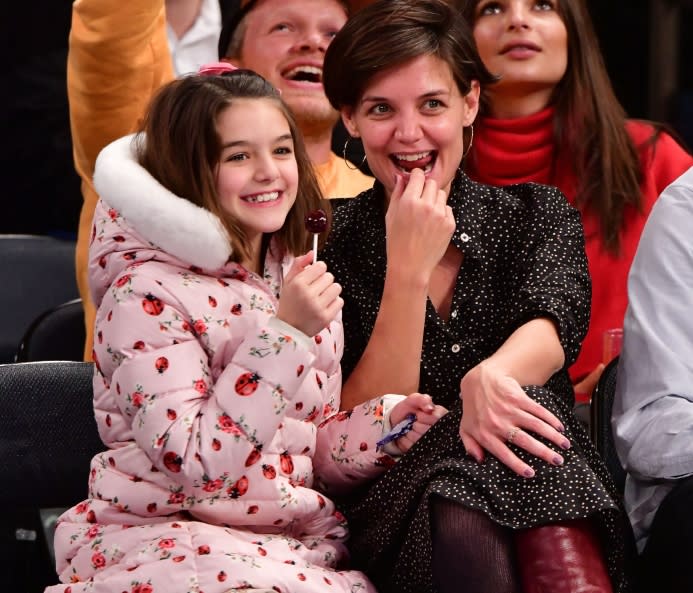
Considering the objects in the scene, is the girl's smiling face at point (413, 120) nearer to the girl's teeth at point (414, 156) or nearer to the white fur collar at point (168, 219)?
the girl's teeth at point (414, 156)

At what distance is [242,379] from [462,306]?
486 mm

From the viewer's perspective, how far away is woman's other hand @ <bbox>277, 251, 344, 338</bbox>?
5.40 feet

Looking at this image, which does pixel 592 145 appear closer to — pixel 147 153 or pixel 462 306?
pixel 462 306

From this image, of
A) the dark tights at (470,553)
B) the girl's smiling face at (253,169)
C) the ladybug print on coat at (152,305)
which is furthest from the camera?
the girl's smiling face at (253,169)

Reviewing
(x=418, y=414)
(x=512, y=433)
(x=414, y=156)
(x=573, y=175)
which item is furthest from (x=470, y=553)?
(x=573, y=175)

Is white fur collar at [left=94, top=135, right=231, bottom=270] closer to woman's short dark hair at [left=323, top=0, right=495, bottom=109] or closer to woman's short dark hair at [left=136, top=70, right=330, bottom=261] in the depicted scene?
woman's short dark hair at [left=136, top=70, right=330, bottom=261]

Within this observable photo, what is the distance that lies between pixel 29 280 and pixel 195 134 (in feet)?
3.87

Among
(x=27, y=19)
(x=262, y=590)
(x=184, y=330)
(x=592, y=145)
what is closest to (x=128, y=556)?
(x=262, y=590)

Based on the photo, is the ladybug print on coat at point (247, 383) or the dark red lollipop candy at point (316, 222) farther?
the dark red lollipop candy at point (316, 222)

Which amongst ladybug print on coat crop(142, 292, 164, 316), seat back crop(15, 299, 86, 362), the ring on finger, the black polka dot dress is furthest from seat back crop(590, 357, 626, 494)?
seat back crop(15, 299, 86, 362)

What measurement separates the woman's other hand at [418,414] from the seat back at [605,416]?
307 mm

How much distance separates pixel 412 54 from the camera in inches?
76.6

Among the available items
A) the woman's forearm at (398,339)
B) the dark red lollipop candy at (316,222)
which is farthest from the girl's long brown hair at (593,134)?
the dark red lollipop candy at (316,222)

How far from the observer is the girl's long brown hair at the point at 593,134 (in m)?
2.49
